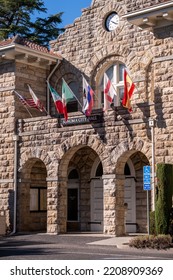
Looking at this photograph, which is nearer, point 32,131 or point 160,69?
point 160,69

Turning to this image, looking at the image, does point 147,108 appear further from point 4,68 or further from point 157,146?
point 4,68

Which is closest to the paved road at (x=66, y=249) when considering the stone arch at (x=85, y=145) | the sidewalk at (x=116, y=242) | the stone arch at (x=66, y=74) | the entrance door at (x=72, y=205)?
the sidewalk at (x=116, y=242)

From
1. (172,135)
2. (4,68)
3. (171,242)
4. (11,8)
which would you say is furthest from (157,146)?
(11,8)

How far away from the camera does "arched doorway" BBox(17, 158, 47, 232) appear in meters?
26.0

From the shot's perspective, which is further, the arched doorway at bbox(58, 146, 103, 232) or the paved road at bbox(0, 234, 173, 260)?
the arched doorway at bbox(58, 146, 103, 232)

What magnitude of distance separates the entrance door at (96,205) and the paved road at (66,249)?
2437 mm

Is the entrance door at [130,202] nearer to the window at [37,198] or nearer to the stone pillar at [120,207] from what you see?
the stone pillar at [120,207]

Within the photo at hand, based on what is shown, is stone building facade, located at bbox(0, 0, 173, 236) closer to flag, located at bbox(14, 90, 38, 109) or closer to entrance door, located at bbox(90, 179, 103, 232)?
entrance door, located at bbox(90, 179, 103, 232)

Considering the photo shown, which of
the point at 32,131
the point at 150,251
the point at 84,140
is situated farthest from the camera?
the point at 32,131

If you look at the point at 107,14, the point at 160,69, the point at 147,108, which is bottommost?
the point at 147,108

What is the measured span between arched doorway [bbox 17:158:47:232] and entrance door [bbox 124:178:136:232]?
14.5ft

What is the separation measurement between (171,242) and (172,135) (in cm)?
445

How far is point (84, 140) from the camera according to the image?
24.0 m

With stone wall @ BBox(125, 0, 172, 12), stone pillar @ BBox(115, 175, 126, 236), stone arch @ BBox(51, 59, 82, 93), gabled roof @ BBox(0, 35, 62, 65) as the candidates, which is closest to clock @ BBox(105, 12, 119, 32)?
stone wall @ BBox(125, 0, 172, 12)
